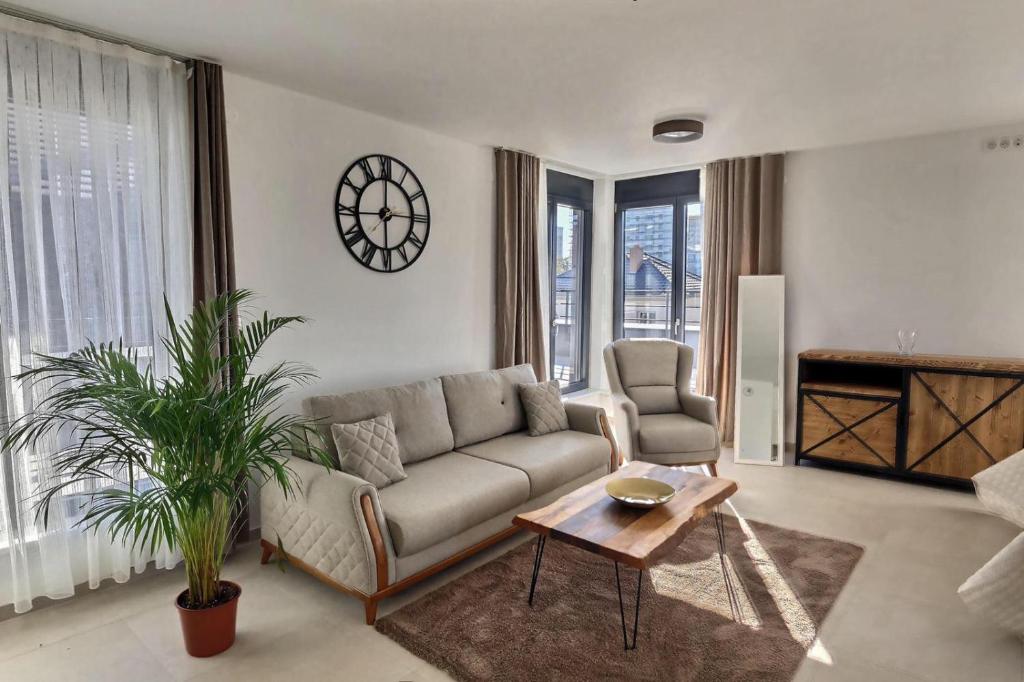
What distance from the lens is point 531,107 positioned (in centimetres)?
375

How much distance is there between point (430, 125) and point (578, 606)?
3186 millimetres

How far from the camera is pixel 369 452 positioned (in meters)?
3.06

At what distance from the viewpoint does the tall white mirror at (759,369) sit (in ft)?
16.2

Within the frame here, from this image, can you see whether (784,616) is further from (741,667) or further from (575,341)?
(575,341)

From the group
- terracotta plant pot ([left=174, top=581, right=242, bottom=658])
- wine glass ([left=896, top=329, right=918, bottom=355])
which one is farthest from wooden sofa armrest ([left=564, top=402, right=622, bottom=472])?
terracotta plant pot ([left=174, top=581, right=242, bottom=658])

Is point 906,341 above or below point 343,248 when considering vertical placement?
below

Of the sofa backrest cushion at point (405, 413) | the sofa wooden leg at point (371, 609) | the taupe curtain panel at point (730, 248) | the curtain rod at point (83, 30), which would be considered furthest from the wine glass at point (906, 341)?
the curtain rod at point (83, 30)

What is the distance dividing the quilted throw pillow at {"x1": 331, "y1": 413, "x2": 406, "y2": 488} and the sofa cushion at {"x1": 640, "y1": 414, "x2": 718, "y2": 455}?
1.84 meters

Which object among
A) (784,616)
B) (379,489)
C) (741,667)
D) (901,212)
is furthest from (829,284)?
(379,489)

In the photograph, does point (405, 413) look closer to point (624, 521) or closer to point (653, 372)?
point (624, 521)

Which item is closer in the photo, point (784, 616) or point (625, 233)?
point (784, 616)

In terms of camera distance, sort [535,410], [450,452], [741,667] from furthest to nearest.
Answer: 1. [535,410]
2. [450,452]
3. [741,667]

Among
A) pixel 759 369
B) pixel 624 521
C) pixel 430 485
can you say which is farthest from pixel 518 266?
pixel 624 521

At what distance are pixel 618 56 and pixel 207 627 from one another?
3099 millimetres
